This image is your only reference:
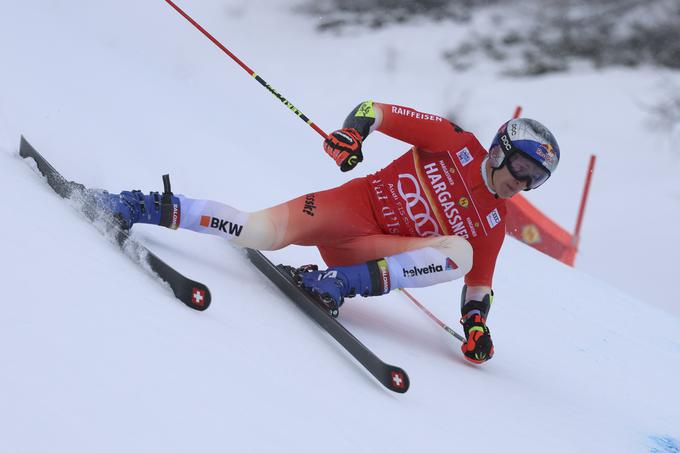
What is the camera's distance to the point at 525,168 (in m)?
2.65

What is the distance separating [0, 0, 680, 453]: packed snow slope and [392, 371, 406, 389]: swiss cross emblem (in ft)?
0.12

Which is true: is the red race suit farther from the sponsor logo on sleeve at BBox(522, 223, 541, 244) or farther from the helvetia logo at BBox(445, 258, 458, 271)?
the sponsor logo on sleeve at BBox(522, 223, 541, 244)

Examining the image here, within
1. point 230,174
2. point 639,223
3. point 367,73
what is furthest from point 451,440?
point 367,73

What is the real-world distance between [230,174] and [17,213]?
229 cm

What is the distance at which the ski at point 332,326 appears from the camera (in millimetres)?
2141

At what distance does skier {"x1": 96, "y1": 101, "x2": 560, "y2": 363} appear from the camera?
258 cm

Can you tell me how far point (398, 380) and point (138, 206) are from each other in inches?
37.6

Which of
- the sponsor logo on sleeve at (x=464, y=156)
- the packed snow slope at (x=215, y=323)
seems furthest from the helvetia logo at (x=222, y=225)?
the sponsor logo on sleeve at (x=464, y=156)

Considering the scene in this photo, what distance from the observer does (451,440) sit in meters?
2.01

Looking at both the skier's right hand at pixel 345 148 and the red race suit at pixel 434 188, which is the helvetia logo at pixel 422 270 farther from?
the skier's right hand at pixel 345 148

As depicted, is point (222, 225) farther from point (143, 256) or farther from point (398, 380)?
point (398, 380)

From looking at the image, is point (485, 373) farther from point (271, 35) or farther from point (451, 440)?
point (271, 35)

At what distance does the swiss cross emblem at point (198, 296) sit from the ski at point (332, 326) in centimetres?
47

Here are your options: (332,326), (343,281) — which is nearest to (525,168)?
(343,281)
